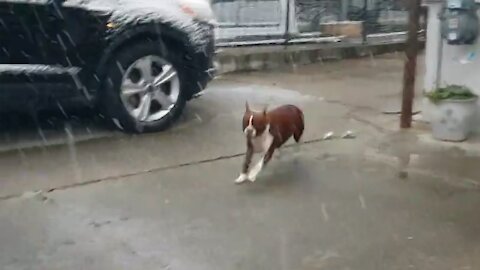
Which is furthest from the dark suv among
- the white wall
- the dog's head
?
the white wall

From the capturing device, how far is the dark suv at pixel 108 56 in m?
6.05

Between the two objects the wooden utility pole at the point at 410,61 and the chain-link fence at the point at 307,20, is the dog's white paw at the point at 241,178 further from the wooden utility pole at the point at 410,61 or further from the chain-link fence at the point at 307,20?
the chain-link fence at the point at 307,20

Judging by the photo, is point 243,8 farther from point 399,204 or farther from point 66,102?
point 399,204

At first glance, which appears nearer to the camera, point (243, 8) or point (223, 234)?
point (223, 234)

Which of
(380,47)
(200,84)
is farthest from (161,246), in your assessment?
(380,47)

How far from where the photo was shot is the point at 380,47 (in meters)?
12.8

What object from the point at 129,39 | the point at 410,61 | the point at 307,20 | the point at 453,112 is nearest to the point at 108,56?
the point at 129,39

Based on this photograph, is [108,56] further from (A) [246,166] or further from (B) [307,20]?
(B) [307,20]

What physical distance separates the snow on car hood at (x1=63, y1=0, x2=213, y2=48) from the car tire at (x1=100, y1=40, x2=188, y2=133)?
0.22 m

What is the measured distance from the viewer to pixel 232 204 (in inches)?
188

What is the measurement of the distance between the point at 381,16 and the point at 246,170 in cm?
887

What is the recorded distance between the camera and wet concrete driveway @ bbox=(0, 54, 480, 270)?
3936mm

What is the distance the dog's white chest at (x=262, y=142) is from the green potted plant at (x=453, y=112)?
188 cm

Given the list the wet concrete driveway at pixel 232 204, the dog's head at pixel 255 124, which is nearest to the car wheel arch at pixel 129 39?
the wet concrete driveway at pixel 232 204
